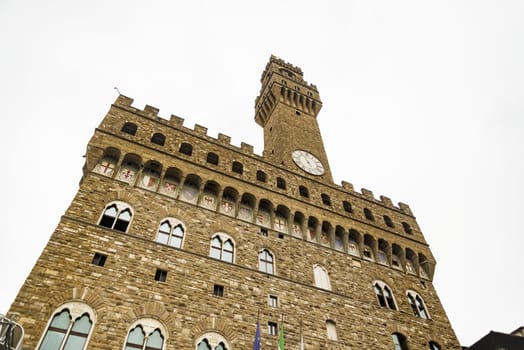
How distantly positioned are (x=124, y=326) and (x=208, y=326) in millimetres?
2562

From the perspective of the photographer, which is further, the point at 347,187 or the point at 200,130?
the point at 347,187

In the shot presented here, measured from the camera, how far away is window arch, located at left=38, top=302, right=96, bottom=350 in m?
9.22

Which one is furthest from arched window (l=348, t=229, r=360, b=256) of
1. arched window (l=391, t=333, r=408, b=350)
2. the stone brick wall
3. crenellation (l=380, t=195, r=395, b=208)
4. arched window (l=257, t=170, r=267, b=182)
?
arched window (l=257, t=170, r=267, b=182)

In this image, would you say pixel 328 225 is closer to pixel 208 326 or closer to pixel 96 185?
pixel 208 326

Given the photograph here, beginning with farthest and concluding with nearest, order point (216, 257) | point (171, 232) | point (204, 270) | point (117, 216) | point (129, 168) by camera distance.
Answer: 1. point (129, 168)
2. point (216, 257)
3. point (171, 232)
4. point (117, 216)
5. point (204, 270)

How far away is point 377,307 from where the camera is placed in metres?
15.4

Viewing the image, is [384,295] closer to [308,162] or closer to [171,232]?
[308,162]

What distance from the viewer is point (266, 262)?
14727 mm

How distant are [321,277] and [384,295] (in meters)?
3.37

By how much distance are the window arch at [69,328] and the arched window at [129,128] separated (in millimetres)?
8169

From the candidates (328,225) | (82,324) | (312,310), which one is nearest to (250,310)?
(312,310)

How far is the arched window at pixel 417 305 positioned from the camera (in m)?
16.6

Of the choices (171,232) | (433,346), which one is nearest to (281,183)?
(171,232)

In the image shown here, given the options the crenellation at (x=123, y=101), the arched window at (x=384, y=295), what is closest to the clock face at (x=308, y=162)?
the arched window at (x=384, y=295)
